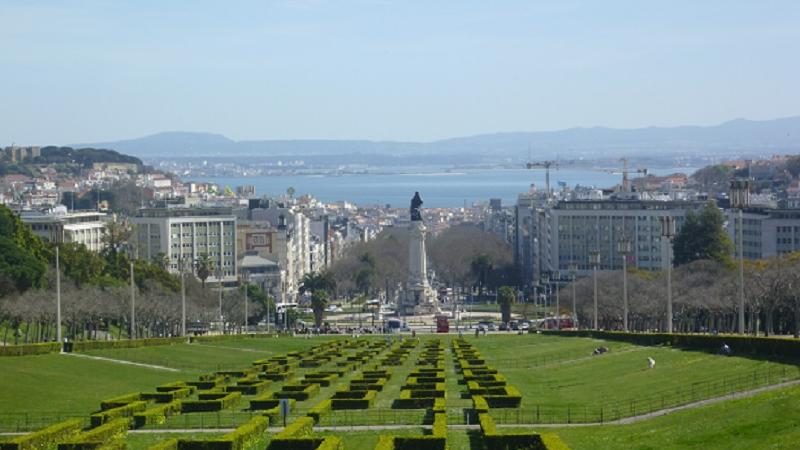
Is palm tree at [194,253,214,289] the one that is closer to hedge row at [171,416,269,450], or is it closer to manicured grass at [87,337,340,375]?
manicured grass at [87,337,340,375]

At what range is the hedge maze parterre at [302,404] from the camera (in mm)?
41906

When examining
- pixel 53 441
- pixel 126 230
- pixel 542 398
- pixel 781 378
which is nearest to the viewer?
pixel 53 441

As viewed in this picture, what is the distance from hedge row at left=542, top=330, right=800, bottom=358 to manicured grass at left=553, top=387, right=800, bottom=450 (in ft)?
43.4

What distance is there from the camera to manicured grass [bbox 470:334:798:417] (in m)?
53.3

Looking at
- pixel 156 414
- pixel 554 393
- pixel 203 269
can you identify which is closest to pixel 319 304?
pixel 203 269

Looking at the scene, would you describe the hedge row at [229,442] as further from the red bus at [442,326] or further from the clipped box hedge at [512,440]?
the red bus at [442,326]

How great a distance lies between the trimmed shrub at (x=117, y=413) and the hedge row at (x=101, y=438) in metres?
1.07

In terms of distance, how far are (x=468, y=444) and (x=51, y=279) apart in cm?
7390

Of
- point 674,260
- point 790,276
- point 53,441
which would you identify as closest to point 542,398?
point 53,441

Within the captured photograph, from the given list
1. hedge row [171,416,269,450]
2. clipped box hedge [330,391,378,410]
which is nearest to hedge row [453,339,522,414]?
clipped box hedge [330,391,378,410]

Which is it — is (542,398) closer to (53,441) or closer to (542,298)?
(53,441)

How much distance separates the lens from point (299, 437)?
43125 mm

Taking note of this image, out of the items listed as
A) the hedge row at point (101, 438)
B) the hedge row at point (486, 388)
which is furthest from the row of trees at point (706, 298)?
the hedge row at point (101, 438)

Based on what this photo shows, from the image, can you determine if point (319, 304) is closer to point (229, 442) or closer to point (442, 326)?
point (442, 326)
